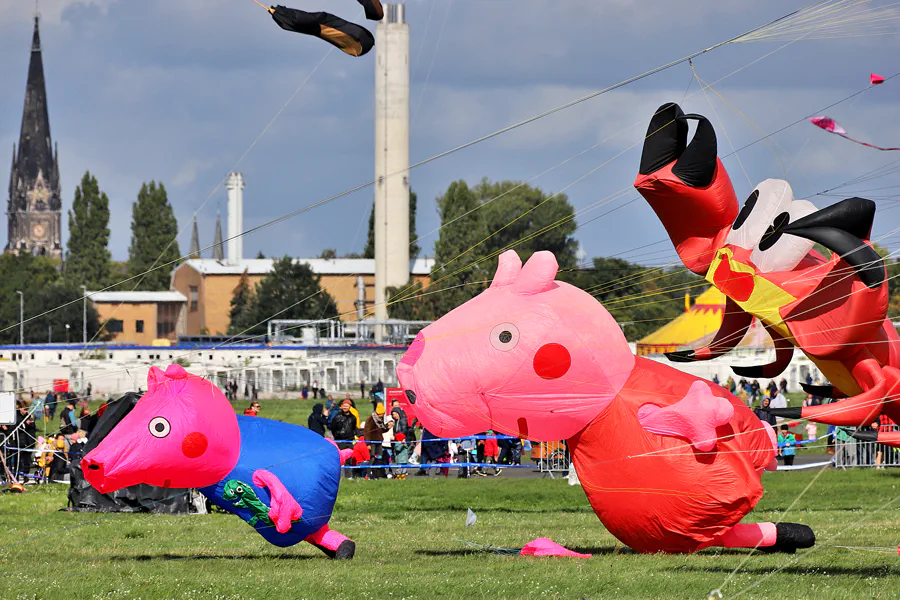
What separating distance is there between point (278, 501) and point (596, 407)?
11.0 ft

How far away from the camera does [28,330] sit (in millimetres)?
Answer: 102000

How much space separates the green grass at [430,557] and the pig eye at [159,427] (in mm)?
1353

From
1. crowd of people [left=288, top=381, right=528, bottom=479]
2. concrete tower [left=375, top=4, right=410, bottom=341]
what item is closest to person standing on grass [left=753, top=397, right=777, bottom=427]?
crowd of people [left=288, top=381, right=528, bottom=479]

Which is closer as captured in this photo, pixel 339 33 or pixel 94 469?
pixel 339 33

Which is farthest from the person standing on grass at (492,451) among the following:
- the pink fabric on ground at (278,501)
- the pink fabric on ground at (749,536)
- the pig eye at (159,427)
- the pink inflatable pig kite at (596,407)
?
the pig eye at (159,427)

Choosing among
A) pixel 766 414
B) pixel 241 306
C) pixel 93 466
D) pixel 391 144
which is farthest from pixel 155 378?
pixel 241 306

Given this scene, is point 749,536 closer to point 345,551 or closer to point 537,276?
point 537,276

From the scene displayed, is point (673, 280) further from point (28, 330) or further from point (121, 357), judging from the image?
point (28, 330)

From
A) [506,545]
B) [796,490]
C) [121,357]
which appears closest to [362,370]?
[121,357]

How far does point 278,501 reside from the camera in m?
12.3

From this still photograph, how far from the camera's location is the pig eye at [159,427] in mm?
11992

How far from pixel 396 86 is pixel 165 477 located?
71797 mm

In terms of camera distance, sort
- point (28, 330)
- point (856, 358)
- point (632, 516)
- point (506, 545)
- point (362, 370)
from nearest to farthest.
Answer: point (856, 358) < point (632, 516) < point (506, 545) < point (362, 370) < point (28, 330)

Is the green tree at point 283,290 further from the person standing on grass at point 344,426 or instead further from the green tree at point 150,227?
the person standing on grass at point 344,426
